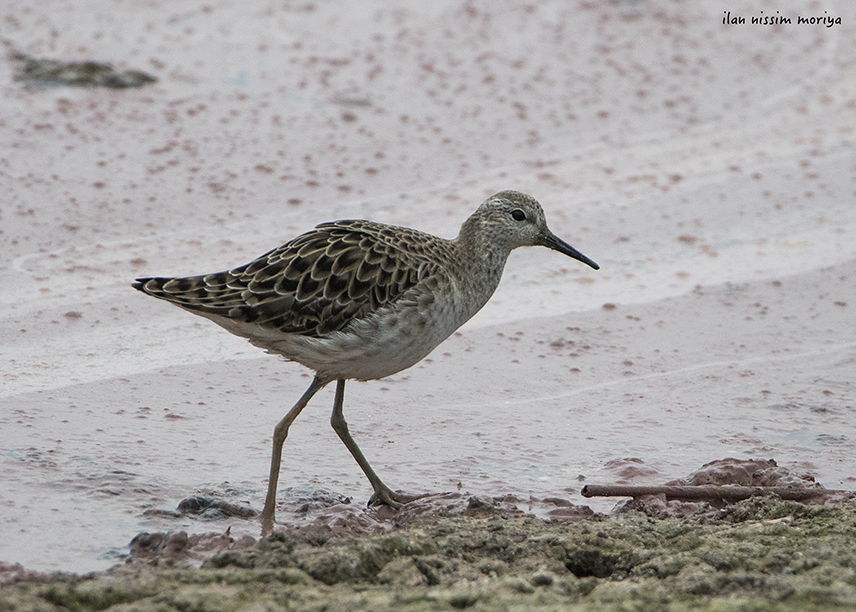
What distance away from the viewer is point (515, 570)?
3.62 meters

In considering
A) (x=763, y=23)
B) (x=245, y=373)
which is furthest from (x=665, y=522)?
(x=763, y=23)

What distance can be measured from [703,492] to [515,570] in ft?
4.23

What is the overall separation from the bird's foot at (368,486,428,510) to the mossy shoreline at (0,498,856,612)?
1.39 feet

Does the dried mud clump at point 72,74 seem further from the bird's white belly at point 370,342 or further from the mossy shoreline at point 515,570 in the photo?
the mossy shoreline at point 515,570

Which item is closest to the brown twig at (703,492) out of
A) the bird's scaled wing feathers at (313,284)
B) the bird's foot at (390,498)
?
the bird's foot at (390,498)

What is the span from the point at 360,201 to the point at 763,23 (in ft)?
18.7

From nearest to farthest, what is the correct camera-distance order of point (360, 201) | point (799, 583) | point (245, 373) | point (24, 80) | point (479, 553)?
1. point (799, 583)
2. point (479, 553)
3. point (245, 373)
4. point (360, 201)
5. point (24, 80)

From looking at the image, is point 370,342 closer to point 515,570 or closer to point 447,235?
point 515,570

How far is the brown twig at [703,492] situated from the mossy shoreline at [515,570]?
0.18 m

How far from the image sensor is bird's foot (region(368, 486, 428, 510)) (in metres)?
4.69

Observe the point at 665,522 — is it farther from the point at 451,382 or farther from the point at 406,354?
A: the point at 451,382

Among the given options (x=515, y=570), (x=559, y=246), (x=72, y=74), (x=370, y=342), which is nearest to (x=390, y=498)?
(x=370, y=342)

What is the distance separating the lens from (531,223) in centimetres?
540

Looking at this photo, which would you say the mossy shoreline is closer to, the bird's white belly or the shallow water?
the shallow water
